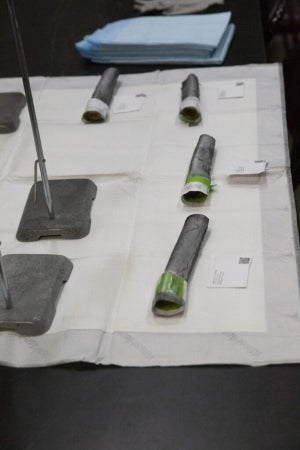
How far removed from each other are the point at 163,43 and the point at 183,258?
2.82ft

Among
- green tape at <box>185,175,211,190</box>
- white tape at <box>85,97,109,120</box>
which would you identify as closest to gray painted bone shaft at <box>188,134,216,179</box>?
green tape at <box>185,175,211,190</box>

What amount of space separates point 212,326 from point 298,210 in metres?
0.32

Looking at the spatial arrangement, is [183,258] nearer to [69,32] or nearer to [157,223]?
[157,223]

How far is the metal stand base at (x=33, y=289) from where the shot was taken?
107 centimetres

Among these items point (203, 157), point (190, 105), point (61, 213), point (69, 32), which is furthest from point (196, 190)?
point (69, 32)

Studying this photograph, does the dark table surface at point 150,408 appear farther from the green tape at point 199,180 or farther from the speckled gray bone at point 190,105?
the speckled gray bone at point 190,105

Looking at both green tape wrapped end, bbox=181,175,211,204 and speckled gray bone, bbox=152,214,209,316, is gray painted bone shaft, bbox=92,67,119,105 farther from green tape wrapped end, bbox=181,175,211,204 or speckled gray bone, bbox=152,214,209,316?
speckled gray bone, bbox=152,214,209,316

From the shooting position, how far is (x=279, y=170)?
54.7 inches

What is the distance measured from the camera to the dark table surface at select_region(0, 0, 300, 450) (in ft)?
2.95

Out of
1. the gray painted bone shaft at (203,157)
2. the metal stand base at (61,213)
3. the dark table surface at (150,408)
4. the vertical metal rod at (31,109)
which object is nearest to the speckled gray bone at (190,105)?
the gray painted bone shaft at (203,157)

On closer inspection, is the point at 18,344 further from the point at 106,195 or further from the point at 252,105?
the point at 252,105

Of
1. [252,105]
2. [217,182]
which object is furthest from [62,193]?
[252,105]

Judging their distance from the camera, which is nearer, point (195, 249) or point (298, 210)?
point (195, 249)

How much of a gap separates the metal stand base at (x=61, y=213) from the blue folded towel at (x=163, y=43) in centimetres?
61
